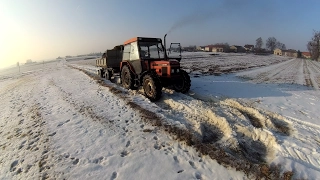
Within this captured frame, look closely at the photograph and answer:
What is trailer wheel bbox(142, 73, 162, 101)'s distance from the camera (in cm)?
860

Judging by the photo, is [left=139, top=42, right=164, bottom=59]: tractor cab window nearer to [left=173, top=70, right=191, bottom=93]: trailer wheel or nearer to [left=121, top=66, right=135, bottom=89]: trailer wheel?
[left=121, top=66, right=135, bottom=89]: trailer wheel

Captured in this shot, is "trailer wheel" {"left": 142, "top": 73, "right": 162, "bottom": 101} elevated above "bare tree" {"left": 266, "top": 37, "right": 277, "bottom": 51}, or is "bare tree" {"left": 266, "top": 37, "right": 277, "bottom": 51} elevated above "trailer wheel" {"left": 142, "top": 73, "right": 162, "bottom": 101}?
"bare tree" {"left": 266, "top": 37, "right": 277, "bottom": 51}

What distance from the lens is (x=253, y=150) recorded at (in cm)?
502

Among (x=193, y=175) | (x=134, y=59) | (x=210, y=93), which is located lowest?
(x=193, y=175)

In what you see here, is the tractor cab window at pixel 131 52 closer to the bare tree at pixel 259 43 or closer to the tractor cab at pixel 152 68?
the tractor cab at pixel 152 68

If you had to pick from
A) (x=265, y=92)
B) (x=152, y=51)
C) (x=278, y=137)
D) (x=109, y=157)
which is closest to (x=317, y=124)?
(x=278, y=137)

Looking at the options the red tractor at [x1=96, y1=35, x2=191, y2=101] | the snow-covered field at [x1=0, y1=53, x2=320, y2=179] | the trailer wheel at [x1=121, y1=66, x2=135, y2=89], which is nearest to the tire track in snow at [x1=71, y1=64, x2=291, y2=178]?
the snow-covered field at [x1=0, y1=53, x2=320, y2=179]

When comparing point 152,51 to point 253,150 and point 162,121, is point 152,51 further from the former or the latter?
point 253,150

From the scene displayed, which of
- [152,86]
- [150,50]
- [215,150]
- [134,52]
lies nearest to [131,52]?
[134,52]

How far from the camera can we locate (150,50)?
10.2m

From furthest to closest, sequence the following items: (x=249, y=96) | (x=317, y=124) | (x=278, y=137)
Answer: (x=249, y=96), (x=317, y=124), (x=278, y=137)

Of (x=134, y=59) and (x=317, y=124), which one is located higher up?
(x=134, y=59)

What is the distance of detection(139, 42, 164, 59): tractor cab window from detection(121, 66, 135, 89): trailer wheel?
130cm

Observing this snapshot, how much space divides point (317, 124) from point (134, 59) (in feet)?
24.7
